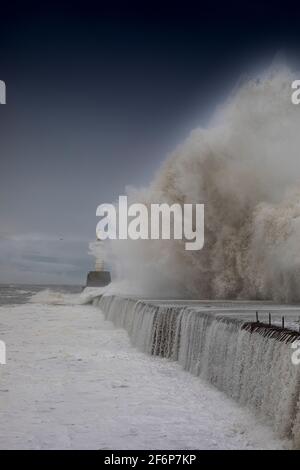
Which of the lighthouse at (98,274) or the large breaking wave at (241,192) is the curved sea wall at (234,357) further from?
the lighthouse at (98,274)

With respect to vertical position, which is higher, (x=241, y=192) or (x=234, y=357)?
(x=241, y=192)

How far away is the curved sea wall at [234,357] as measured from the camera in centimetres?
657

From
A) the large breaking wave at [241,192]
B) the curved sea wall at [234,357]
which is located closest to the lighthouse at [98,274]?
the large breaking wave at [241,192]

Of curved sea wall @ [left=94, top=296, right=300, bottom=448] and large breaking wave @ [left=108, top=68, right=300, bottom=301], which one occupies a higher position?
large breaking wave @ [left=108, top=68, right=300, bottom=301]

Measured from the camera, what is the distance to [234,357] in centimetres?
855

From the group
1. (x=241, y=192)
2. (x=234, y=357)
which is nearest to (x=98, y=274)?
(x=241, y=192)

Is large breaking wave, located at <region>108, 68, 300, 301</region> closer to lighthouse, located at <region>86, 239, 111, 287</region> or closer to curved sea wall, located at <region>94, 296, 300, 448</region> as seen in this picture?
curved sea wall, located at <region>94, 296, 300, 448</region>

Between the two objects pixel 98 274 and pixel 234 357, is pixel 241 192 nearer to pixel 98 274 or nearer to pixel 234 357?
pixel 234 357

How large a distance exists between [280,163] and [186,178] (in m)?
4.90

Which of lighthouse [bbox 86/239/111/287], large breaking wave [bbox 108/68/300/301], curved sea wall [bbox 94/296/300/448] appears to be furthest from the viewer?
lighthouse [bbox 86/239/111/287]

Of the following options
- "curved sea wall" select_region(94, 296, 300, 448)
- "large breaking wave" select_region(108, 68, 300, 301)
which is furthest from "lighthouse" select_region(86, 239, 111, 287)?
"curved sea wall" select_region(94, 296, 300, 448)

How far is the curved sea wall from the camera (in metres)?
6.57
